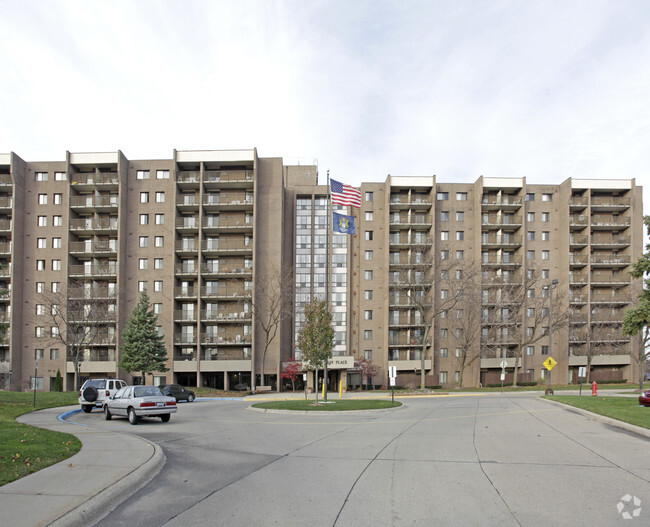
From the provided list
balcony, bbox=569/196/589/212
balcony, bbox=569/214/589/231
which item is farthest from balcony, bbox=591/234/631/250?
balcony, bbox=569/196/589/212

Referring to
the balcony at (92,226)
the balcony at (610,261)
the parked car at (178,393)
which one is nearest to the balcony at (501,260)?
the balcony at (610,261)

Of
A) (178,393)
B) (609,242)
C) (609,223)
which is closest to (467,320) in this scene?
(609,242)

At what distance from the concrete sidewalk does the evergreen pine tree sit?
36.5 metres

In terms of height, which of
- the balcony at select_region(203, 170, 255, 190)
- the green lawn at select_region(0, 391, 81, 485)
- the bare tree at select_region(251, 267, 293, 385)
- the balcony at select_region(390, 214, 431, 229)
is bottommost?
the green lawn at select_region(0, 391, 81, 485)

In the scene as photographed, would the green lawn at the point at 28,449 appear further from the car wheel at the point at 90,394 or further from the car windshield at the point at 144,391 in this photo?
the car wheel at the point at 90,394

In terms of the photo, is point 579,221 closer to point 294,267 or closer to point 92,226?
point 294,267

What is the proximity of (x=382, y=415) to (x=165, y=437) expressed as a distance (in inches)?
438

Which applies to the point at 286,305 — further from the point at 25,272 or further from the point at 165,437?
the point at 165,437

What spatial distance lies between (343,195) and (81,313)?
2992cm

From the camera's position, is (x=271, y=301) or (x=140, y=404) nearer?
(x=140, y=404)

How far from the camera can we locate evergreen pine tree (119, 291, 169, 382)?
155 feet

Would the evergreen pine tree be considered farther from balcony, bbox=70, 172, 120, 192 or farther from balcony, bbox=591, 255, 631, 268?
balcony, bbox=591, 255, 631, 268

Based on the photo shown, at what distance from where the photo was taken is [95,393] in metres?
25.6

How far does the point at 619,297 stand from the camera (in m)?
65.2
